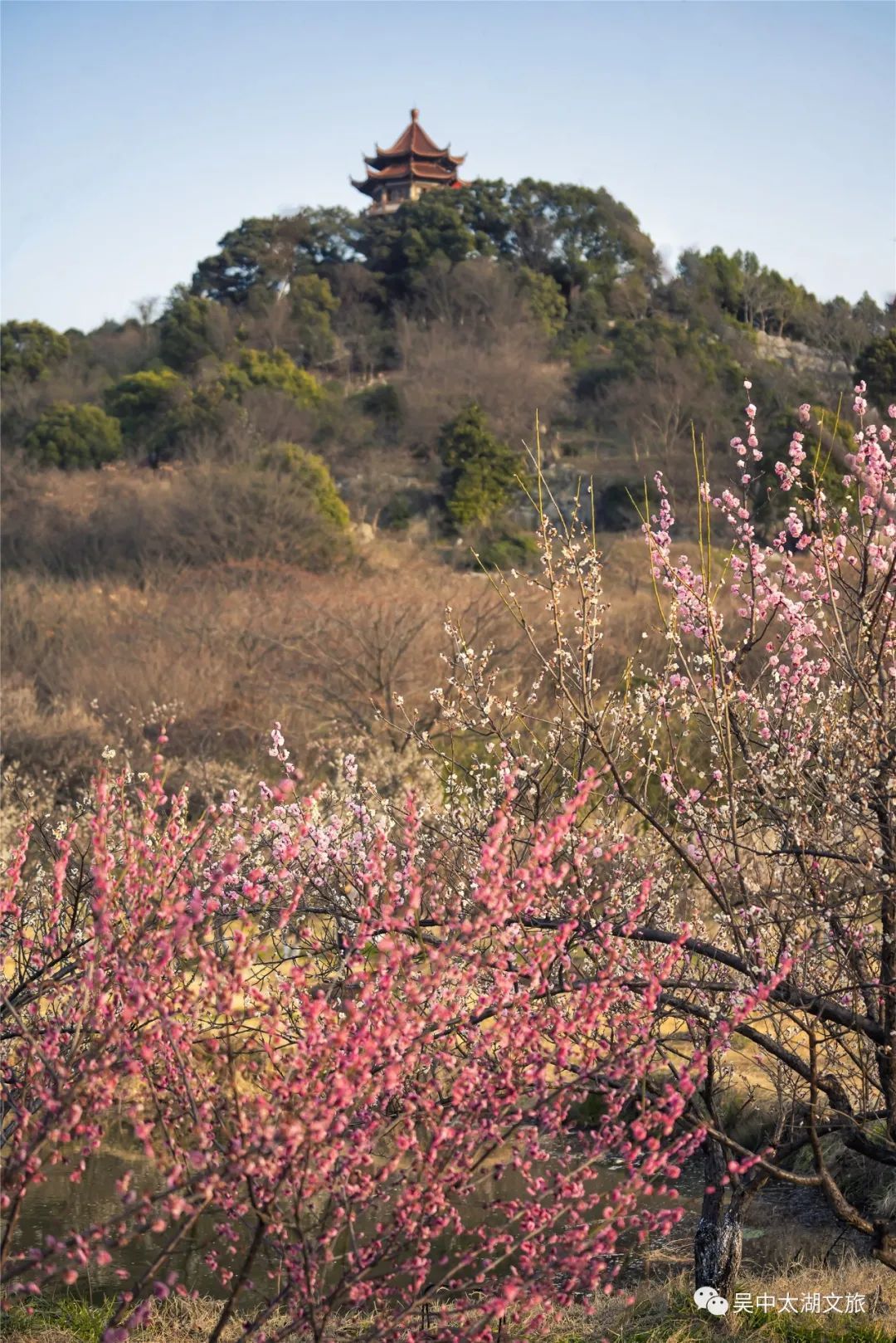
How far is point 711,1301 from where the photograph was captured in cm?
464

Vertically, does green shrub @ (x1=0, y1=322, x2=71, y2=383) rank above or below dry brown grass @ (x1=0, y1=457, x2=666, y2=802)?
above

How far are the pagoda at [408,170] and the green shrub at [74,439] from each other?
1015 inches

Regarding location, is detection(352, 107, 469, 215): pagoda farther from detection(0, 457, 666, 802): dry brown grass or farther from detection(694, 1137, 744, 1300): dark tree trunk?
detection(694, 1137, 744, 1300): dark tree trunk

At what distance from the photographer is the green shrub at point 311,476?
23.2 m

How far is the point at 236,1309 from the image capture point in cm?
571

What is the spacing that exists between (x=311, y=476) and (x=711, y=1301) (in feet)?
67.5

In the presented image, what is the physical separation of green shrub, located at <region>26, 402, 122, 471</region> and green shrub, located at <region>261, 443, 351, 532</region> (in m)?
5.88

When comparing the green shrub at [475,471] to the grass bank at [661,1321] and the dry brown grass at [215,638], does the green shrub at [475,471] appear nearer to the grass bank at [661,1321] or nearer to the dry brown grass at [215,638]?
the dry brown grass at [215,638]

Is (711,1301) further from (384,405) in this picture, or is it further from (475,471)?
(384,405)

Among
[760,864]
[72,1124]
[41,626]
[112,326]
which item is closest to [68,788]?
[41,626]

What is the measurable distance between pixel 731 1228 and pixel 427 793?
746cm

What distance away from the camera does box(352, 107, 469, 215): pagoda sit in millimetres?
52812

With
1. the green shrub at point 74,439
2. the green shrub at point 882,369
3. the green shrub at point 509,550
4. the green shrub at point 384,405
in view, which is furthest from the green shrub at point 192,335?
the green shrub at point 882,369

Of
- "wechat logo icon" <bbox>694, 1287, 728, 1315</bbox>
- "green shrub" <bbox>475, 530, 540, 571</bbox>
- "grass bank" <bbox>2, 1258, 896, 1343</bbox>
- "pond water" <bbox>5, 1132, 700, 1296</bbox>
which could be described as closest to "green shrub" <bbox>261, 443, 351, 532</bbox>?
"green shrub" <bbox>475, 530, 540, 571</bbox>
